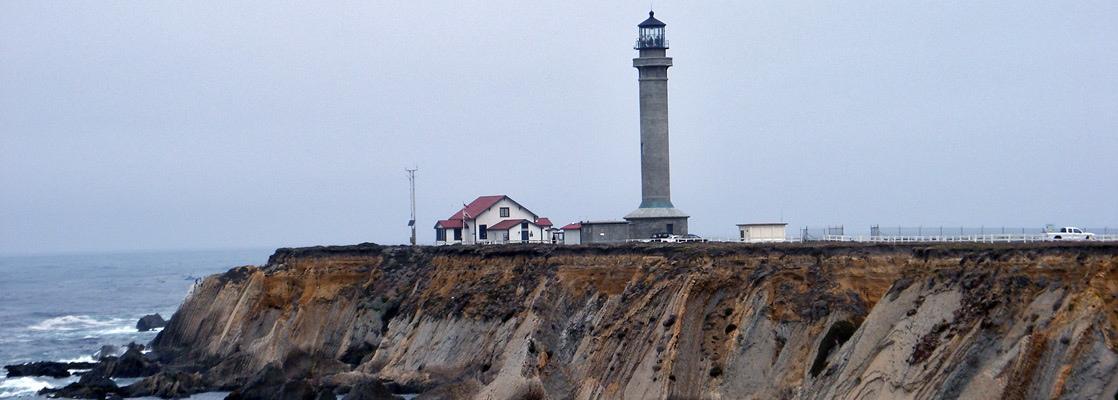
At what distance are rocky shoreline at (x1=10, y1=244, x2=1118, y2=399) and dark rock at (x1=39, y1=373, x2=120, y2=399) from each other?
A: 0.42ft

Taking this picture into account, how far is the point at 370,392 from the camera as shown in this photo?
39.4 metres

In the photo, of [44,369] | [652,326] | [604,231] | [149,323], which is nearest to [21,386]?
[44,369]

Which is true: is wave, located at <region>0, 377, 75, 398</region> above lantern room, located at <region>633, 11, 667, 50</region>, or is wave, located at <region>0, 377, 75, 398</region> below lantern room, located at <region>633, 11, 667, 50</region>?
below

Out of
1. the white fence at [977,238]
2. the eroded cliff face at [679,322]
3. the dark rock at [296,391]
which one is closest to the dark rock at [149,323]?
the eroded cliff face at [679,322]

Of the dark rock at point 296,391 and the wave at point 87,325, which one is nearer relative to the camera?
the dark rock at point 296,391

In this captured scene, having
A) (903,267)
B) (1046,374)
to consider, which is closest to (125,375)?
(903,267)

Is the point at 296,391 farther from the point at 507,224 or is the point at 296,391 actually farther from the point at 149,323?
the point at 149,323

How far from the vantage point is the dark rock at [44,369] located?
174ft

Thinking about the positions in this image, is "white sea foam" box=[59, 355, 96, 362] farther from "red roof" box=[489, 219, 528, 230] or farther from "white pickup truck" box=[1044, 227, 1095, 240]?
"white pickup truck" box=[1044, 227, 1095, 240]

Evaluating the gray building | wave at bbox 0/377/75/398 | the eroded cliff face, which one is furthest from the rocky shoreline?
the gray building

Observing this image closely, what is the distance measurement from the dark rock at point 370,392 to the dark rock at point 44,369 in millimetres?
19409

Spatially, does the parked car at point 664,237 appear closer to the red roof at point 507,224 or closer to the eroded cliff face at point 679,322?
the eroded cliff face at point 679,322

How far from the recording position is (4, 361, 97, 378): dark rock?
53094mm

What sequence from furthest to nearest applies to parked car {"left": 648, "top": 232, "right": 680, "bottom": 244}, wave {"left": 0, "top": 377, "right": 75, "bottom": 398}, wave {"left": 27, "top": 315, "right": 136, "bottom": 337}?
wave {"left": 27, "top": 315, "right": 136, "bottom": 337}
parked car {"left": 648, "top": 232, "right": 680, "bottom": 244}
wave {"left": 0, "top": 377, "right": 75, "bottom": 398}
